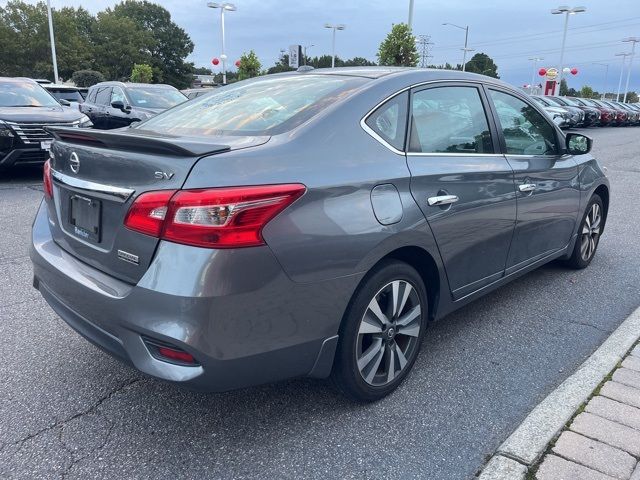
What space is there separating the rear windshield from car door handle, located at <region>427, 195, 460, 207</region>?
2.26 ft

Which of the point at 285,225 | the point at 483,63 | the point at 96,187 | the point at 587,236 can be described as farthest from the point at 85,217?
the point at 483,63

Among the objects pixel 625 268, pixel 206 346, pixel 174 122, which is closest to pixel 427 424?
pixel 206 346

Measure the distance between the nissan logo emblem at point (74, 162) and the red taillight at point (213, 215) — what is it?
0.66 metres

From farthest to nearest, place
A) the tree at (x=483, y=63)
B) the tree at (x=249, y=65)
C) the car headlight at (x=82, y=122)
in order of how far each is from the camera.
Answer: the tree at (x=483, y=63), the tree at (x=249, y=65), the car headlight at (x=82, y=122)

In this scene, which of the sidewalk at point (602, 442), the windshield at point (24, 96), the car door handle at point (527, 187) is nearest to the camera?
Answer: the sidewalk at point (602, 442)

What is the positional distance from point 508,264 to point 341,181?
178 centimetres

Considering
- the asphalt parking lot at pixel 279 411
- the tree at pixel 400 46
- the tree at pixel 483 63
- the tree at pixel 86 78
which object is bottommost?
the asphalt parking lot at pixel 279 411

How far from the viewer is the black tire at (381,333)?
2.52 metres

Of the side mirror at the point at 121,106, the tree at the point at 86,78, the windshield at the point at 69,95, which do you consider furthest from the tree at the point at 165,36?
the side mirror at the point at 121,106

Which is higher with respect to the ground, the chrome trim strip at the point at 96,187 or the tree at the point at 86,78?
the tree at the point at 86,78

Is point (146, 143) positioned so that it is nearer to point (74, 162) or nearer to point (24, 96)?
point (74, 162)

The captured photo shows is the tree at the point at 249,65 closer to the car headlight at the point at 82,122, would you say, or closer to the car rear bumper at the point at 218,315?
the car headlight at the point at 82,122

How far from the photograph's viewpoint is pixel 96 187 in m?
2.39

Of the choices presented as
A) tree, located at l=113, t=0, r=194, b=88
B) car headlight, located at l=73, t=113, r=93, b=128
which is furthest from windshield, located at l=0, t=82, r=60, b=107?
tree, located at l=113, t=0, r=194, b=88
